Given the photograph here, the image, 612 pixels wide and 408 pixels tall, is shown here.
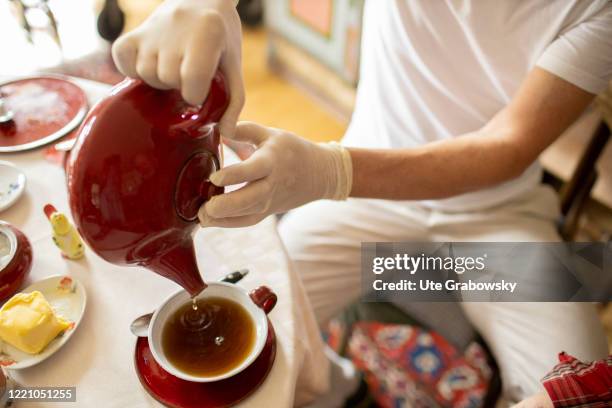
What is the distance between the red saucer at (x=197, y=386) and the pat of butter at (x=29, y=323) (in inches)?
4.7

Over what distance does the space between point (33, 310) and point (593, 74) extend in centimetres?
101

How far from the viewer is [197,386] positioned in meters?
0.66

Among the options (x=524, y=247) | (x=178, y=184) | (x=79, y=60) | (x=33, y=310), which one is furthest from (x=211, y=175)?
(x=79, y=60)

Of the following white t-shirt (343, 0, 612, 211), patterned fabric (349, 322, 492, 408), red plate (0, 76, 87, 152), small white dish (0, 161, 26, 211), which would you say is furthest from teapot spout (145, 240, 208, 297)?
patterned fabric (349, 322, 492, 408)

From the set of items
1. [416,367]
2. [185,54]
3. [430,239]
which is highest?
[185,54]

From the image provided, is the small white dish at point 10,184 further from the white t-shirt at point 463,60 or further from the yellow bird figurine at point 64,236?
the white t-shirt at point 463,60

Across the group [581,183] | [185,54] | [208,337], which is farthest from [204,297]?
[581,183]

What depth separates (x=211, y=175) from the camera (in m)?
0.67

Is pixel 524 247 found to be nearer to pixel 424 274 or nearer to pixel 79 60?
pixel 424 274

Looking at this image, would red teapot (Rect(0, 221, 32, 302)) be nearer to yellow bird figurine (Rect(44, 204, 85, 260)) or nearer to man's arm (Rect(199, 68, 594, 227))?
yellow bird figurine (Rect(44, 204, 85, 260))

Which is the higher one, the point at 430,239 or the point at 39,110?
the point at 39,110

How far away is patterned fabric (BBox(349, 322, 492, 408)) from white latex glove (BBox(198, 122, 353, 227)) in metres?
0.68

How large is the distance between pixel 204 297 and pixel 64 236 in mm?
236

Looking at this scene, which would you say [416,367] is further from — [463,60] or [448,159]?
[463,60]
